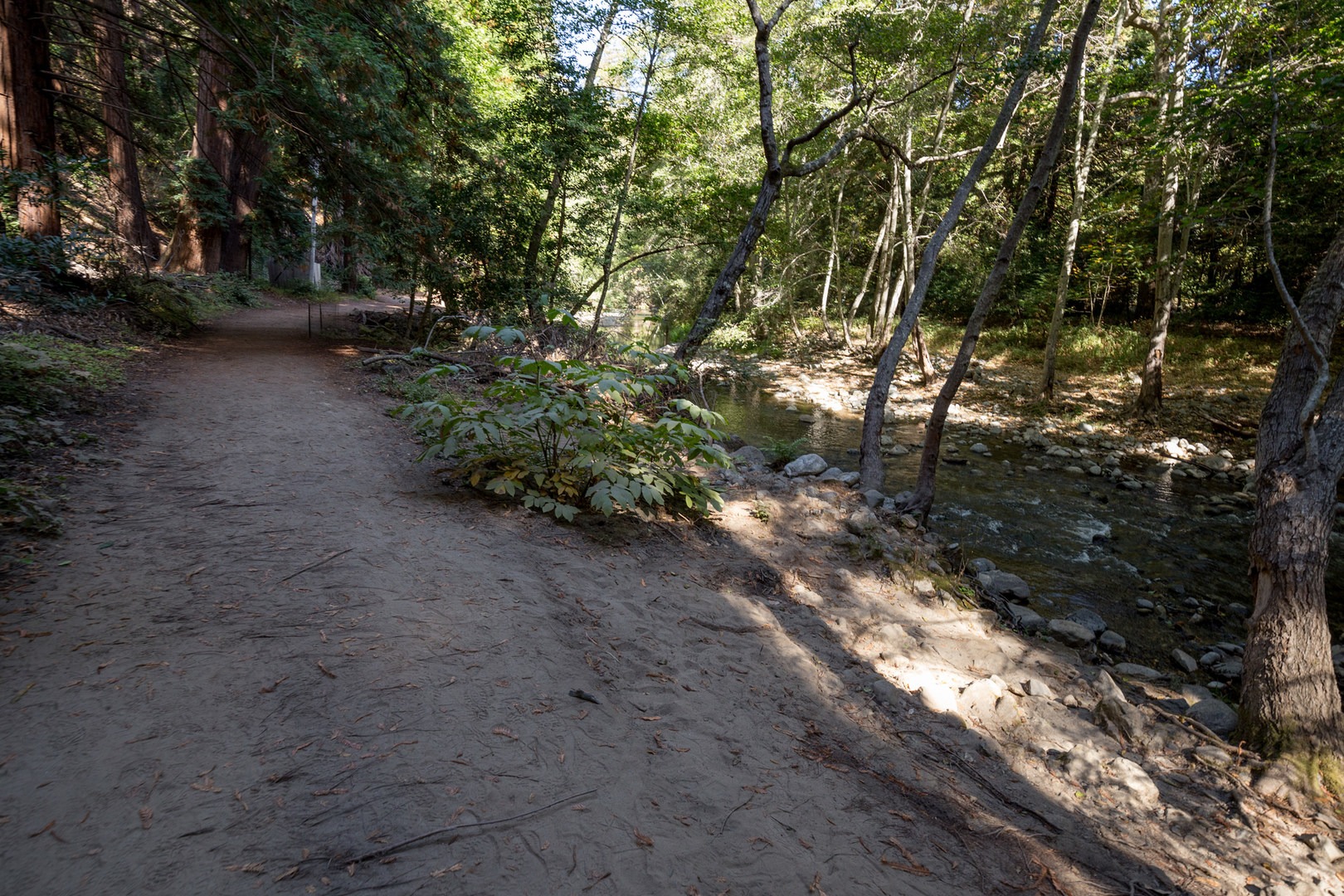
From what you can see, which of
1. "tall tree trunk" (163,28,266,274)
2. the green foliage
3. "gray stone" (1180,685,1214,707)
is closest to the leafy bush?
the green foliage

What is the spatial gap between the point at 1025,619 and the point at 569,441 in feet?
14.5

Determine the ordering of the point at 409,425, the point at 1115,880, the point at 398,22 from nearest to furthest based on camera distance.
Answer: the point at 1115,880 < the point at 409,425 < the point at 398,22

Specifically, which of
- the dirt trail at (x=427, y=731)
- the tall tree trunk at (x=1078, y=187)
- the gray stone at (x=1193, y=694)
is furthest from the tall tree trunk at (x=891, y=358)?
the tall tree trunk at (x=1078, y=187)

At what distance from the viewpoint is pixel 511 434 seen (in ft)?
16.8

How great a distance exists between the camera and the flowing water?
6.23 metres

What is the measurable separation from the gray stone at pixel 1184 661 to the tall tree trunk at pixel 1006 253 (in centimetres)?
264

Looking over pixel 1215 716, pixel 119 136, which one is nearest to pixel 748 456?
pixel 1215 716

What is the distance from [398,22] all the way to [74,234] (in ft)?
16.8

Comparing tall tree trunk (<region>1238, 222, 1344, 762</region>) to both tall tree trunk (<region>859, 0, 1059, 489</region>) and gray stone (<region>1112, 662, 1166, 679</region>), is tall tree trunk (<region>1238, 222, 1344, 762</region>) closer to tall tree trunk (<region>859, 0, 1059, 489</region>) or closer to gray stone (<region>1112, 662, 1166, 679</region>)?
gray stone (<region>1112, 662, 1166, 679</region>)

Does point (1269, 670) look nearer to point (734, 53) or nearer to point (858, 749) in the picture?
point (858, 749)


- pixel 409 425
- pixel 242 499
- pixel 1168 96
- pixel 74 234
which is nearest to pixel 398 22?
pixel 74 234

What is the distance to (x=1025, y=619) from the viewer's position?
5613mm

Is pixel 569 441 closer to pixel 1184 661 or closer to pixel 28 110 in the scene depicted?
pixel 1184 661

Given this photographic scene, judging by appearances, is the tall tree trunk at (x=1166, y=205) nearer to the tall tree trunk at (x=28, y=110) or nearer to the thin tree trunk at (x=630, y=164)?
the thin tree trunk at (x=630, y=164)
